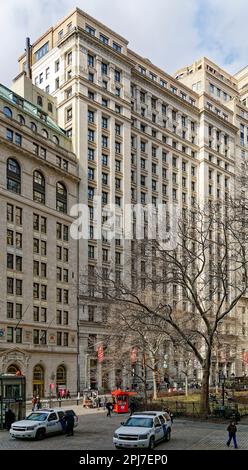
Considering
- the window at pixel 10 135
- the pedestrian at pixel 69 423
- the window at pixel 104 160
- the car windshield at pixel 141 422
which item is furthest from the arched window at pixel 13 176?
the car windshield at pixel 141 422

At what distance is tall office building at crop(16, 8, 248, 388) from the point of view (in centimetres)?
7519

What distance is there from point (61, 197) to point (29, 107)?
1231 cm

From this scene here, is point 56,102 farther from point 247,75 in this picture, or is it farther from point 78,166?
point 247,75

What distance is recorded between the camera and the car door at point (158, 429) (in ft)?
86.6

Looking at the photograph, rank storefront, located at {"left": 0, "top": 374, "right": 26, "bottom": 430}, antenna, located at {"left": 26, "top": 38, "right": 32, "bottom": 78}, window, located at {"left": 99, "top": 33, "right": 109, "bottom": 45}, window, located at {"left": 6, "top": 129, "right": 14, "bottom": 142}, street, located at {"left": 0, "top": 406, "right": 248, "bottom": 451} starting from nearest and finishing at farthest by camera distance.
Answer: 1. street, located at {"left": 0, "top": 406, "right": 248, "bottom": 451}
2. storefront, located at {"left": 0, "top": 374, "right": 26, "bottom": 430}
3. window, located at {"left": 6, "top": 129, "right": 14, "bottom": 142}
4. window, located at {"left": 99, "top": 33, "right": 109, "bottom": 45}
5. antenna, located at {"left": 26, "top": 38, "right": 32, "bottom": 78}

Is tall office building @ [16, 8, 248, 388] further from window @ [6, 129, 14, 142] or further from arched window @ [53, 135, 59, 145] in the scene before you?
window @ [6, 129, 14, 142]

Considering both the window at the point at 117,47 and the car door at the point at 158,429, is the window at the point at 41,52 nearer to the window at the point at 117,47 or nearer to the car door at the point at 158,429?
the window at the point at 117,47

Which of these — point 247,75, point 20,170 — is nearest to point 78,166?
point 20,170

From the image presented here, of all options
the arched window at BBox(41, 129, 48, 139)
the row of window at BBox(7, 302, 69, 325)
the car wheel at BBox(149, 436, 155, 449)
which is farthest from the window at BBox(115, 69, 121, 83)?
the car wheel at BBox(149, 436, 155, 449)

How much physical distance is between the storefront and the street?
1.84 meters

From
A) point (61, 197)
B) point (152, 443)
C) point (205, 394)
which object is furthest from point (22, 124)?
point (152, 443)

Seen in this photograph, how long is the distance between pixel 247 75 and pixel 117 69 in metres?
52.8

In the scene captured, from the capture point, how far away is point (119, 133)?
83.5 meters

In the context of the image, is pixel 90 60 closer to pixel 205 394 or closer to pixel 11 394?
pixel 205 394
